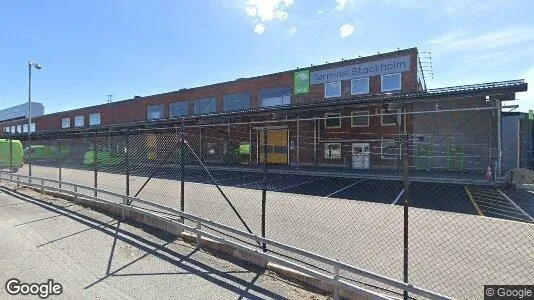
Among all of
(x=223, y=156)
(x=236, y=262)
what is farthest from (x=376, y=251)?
(x=223, y=156)

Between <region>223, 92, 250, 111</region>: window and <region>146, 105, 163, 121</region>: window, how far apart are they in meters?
9.77

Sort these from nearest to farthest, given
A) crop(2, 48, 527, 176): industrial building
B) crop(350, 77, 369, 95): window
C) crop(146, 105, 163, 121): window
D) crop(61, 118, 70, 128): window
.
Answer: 1. crop(2, 48, 527, 176): industrial building
2. crop(350, 77, 369, 95): window
3. crop(146, 105, 163, 121): window
4. crop(61, 118, 70, 128): window

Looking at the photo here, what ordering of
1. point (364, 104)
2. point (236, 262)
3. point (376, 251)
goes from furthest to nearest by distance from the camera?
point (364, 104) < point (376, 251) < point (236, 262)

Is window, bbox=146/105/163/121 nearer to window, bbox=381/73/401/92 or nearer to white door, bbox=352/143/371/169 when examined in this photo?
white door, bbox=352/143/371/169

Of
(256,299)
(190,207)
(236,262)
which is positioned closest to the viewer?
(256,299)

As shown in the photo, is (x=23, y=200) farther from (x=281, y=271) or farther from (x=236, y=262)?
(x=281, y=271)

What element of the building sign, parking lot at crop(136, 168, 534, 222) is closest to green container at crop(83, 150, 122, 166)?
parking lot at crop(136, 168, 534, 222)

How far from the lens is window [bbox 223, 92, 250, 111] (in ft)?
99.3

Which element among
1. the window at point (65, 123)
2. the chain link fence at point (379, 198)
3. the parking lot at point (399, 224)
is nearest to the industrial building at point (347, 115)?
the chain link fence at point (379, 198)

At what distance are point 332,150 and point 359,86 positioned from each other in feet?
16.9

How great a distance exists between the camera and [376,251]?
6414mm

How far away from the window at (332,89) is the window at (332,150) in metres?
3.93

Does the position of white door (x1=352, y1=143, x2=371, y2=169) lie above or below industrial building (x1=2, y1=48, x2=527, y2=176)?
below

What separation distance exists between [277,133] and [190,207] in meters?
18.1
